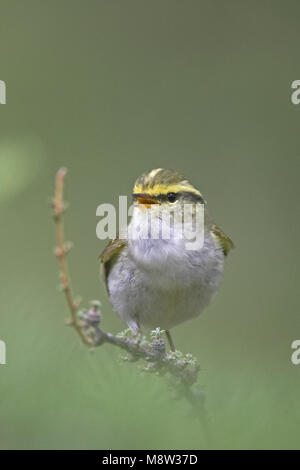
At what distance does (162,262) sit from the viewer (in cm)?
350

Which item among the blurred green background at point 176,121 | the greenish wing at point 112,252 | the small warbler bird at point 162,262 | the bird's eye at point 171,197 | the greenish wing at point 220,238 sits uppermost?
the blurred green background at point 176,121

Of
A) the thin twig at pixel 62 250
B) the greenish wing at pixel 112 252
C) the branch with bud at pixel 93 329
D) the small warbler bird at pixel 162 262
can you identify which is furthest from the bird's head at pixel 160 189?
the thin twig at pixel 62 250

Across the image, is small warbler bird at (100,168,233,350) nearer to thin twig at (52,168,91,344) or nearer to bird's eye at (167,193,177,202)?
bird's eye at (167,193,177,202)

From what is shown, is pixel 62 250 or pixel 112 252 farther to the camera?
pixel 112 252

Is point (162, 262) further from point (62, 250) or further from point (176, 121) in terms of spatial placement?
point (176, 121)

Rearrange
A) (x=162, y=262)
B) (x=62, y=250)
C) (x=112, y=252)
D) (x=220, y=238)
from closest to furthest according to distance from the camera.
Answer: (x=62, y=250), (x=162, y=262), (x=112, y=252), (x=220, y=238)

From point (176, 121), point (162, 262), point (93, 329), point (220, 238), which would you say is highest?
point (176, 121)

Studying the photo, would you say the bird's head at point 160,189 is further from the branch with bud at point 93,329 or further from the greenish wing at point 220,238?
the branch with bud at point 93,329

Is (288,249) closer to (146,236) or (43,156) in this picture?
(146,236)

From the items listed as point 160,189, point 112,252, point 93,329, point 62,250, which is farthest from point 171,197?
point 62,250

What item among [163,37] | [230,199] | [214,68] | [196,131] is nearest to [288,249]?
[230,199]

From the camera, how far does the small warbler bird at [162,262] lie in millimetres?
3523

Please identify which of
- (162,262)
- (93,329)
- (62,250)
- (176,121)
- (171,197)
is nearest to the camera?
(62,250)

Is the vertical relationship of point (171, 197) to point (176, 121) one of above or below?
below
